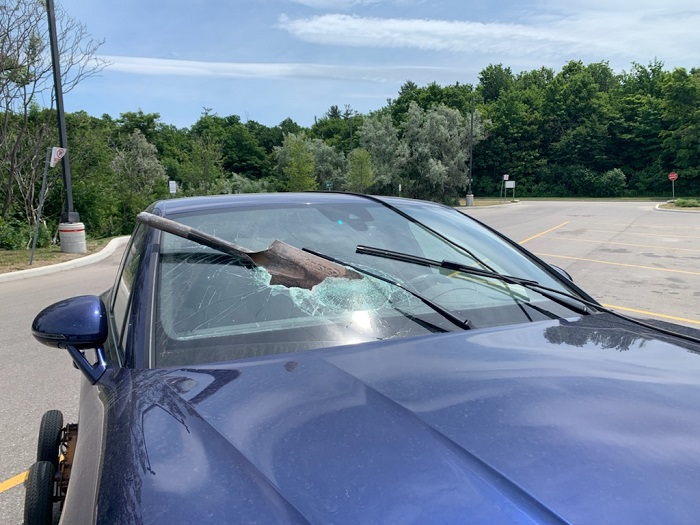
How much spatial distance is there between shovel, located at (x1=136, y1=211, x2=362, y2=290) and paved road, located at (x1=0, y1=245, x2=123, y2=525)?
1871 mm

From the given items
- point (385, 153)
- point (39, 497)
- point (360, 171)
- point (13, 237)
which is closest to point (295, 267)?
point (39, 497)

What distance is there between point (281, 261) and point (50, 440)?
1549 mm

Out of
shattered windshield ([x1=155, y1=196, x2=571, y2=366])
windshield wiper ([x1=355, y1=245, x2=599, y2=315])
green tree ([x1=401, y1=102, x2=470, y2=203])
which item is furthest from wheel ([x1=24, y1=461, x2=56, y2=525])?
green tree ([x1=401, y1=102, x2=470, y2=203])

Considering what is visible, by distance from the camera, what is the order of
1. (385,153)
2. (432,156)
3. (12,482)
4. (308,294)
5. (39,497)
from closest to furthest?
1. (308,294)
2. (39,497)
3. (12,482)
4. (432,156)
5. (385,153)

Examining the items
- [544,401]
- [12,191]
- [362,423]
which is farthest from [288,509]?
[12,191]

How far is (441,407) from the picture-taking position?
48.3 inches

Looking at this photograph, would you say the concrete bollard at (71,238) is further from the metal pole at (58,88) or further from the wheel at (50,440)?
the wheel at (50,440)

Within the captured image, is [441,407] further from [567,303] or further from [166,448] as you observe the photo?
[567,303]

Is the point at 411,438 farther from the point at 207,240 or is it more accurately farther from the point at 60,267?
the point at 60,267

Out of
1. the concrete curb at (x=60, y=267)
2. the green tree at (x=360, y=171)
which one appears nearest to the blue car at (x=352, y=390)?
the concrete curb at (x=60, y=267)

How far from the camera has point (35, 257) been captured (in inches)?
511

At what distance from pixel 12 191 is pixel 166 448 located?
18534 millimetres

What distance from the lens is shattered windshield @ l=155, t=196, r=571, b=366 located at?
1.69m

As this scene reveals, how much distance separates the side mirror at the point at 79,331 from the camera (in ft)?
5.64
